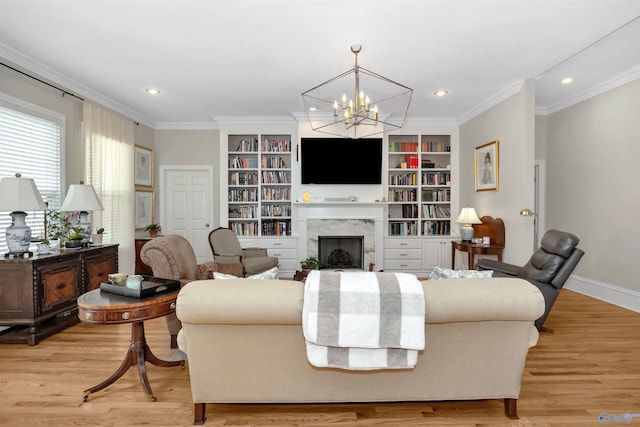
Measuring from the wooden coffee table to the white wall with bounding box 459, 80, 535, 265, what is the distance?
3.92 metres

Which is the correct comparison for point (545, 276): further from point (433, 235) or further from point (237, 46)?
point (237, 46)

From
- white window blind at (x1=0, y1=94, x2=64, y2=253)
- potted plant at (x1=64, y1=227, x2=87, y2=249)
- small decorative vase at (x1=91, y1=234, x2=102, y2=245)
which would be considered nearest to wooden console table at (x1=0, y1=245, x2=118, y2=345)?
potted plant at (x1=64, y1=227, x2=87, y2=249)

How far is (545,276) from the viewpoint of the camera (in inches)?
123

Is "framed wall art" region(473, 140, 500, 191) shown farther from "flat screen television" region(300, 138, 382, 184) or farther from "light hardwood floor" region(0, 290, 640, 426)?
"light hardwood floor" region(0, 290, 640, 426)

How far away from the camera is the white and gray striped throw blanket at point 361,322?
159cm

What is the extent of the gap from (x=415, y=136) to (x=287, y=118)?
92.2 inches

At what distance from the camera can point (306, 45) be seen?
3182mm

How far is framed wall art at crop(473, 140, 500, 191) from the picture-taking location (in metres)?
4.61

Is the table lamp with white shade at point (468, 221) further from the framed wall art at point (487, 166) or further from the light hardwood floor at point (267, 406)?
the light hardwood floor at point (267, 406)

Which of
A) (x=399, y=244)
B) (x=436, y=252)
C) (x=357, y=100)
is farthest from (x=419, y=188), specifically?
(x=357, y=100)

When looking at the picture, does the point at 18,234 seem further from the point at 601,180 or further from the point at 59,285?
the point at 601,180

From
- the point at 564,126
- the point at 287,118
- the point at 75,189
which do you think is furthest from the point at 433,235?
the point at 75,189

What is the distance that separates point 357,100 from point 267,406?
2.51 metres

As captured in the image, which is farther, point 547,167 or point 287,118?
point 287,118
